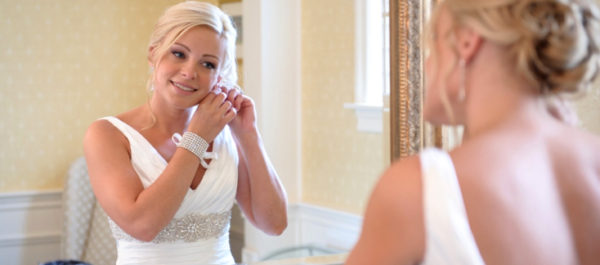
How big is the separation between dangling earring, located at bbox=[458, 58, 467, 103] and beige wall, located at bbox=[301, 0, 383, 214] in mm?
687

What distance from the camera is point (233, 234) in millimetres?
1404

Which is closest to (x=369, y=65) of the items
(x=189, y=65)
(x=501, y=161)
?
(x=189, y=65)

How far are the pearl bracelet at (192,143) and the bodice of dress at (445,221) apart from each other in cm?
74

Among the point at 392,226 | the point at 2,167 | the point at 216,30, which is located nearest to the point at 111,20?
the point at 216,30

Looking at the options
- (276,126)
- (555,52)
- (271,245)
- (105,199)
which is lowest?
(271,245)

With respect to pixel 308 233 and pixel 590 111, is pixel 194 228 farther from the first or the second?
pixel 590 111

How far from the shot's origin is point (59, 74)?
1.25 m

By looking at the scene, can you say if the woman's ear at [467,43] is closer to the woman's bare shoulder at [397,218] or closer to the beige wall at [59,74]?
the woman's bare shoulder at [397,218]

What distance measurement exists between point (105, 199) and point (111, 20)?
0.34 m

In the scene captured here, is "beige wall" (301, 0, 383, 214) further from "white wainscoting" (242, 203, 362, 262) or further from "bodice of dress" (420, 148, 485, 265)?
"bodice of dress" (420, 148, 485, 265)

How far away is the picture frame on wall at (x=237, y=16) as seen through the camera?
1304mm

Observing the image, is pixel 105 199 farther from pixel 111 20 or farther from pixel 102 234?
pixel 111 20

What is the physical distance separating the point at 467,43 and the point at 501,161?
134mm

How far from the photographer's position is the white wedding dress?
Answer: 4.33 ft
